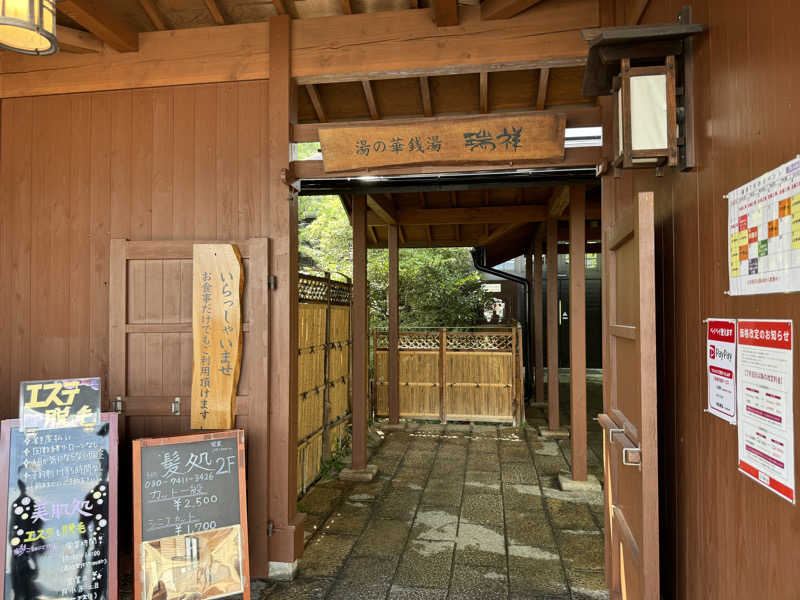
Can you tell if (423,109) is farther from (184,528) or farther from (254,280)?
(184,528)

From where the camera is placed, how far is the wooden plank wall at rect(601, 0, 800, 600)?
1.41 metres

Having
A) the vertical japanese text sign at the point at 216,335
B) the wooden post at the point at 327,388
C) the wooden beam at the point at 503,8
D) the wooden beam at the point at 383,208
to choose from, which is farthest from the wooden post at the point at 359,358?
the wooden beam at the point at 503,8

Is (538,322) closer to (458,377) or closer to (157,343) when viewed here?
(458,377)

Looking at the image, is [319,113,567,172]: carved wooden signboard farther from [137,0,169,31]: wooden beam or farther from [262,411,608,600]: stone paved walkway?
[262,411,608,600]: stone paved walkway

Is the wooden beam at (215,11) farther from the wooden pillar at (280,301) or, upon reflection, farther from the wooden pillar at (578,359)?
the wooden pillar at (578,359)

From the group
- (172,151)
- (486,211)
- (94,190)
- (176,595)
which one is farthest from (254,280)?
(486,211)

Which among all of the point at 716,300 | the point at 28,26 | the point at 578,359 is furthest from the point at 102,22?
the point at 578,359

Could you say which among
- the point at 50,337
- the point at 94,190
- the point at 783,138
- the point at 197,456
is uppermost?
the point at 94,190

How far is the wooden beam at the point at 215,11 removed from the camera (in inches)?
136

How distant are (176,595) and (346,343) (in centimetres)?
420

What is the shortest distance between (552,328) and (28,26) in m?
6.64

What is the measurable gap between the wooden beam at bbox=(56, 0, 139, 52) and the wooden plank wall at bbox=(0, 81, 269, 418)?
1.09 ft

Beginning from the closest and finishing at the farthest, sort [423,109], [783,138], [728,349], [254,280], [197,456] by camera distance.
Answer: [783,138]
[728,349]
[197,456]
[254,280]
[423,109]

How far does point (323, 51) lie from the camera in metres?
3.53
